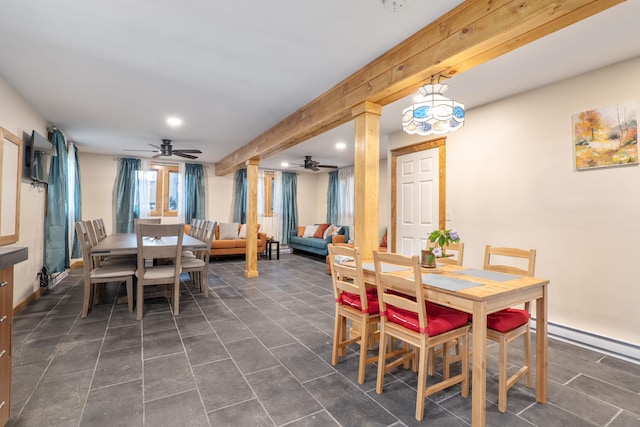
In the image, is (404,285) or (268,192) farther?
(268,192)

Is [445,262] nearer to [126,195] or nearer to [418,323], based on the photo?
[418,323]

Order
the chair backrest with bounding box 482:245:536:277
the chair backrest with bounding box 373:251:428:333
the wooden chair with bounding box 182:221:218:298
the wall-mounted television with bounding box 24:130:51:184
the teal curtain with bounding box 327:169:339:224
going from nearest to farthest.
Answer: the chair backrest with bounding box 373:251:428:333 < the chair backrest with bounding box 482:245:536:277 < the wall-mounted television with bounding box 24:130:51:184 < the wooden chair with bounding box 182:221:218:298 < the teal curtain with bounding box 327:169:339:224

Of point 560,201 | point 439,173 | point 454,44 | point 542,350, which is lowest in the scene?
point 542,350

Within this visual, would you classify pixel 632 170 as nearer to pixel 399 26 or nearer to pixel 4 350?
pixel 399 26

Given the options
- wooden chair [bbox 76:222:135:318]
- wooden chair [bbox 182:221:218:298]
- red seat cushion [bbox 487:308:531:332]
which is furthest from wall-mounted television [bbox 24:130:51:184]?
red seat cushion [bbox 487:308:531:332]

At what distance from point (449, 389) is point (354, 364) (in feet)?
2.14

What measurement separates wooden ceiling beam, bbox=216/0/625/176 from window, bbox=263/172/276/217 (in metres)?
5.80

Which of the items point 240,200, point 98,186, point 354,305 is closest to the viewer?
point 354,305

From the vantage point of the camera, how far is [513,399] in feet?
6.03

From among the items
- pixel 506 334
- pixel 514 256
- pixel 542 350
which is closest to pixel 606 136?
pixel 514 256

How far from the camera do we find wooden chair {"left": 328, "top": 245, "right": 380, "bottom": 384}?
6.59 ft

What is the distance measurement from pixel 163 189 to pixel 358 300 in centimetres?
676

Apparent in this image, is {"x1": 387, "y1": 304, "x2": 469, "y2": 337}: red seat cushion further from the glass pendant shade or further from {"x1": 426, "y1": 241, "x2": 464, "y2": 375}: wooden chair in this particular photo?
the glass pendant shade

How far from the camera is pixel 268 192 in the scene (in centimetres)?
890
